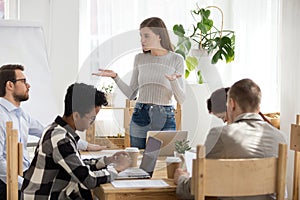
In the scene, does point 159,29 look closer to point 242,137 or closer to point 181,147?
point 181,147

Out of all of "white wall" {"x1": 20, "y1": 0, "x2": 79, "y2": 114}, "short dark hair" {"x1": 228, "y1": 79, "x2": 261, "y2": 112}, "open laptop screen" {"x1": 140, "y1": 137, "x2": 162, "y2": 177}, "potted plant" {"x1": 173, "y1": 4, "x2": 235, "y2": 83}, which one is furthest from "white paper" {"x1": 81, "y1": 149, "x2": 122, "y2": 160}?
"white wall" {"x1": 20, "y1": 0, "x2": 79, "y2": 114}

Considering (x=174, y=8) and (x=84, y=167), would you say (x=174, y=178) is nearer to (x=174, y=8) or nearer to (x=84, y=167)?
(x=84, y=167)

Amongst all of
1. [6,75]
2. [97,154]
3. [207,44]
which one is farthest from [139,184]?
[207,44]

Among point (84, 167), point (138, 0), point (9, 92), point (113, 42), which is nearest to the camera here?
point (84, 167)

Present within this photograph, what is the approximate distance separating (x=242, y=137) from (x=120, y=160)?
63cm

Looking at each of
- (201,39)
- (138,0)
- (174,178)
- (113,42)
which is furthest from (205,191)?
(138,0)

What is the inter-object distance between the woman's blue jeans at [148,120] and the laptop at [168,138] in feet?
0.63

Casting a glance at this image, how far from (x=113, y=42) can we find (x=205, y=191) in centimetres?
108

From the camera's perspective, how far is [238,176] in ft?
7.25

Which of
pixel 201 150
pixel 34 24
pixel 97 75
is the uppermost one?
pixel 34 24

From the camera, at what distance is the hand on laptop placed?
271cm

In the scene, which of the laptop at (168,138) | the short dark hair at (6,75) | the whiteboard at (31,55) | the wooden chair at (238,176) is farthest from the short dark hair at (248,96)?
the whiteboard at (31,55)

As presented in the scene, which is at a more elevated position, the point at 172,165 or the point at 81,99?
the point at 81,99

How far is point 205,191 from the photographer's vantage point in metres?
2.17
